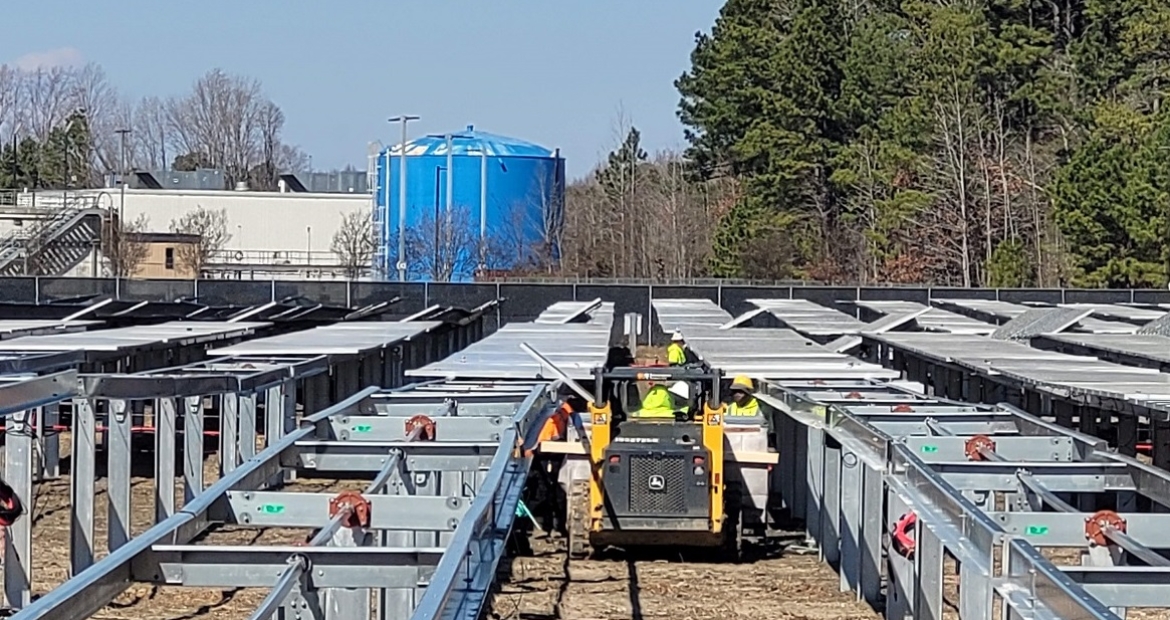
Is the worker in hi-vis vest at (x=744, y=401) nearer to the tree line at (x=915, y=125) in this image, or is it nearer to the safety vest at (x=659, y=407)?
the safety vest at (x=659, y=407)

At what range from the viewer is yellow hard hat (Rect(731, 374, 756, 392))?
1546 centimetres

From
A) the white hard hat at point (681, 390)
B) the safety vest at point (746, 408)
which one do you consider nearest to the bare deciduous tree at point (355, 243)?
the safety vest at point (746, 408)

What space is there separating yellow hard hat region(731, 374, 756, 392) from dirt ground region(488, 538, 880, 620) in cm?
144

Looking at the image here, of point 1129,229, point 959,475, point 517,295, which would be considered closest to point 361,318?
point 517,295

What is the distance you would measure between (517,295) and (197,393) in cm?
2841

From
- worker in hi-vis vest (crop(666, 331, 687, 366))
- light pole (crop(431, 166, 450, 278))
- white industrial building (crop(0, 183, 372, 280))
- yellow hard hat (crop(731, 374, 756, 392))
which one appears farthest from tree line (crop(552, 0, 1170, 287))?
yellow hard hat (crop(731, 374, 756, 392))

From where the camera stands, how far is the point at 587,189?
283 ft

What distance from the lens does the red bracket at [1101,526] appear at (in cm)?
701

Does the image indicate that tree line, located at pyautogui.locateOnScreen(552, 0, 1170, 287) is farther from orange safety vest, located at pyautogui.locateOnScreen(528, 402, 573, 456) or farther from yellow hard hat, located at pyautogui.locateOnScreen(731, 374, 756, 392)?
orange safety vest, located at pyautogui.locateOnScreen(528, 402, 573, 456)

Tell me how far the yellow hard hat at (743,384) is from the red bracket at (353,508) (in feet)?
28.5

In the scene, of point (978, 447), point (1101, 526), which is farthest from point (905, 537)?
point (1101, 526)

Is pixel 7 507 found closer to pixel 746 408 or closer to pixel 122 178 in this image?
pixel 746 408

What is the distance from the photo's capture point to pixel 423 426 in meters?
10.0

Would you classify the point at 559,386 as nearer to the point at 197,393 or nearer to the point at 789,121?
the point at 197,393
